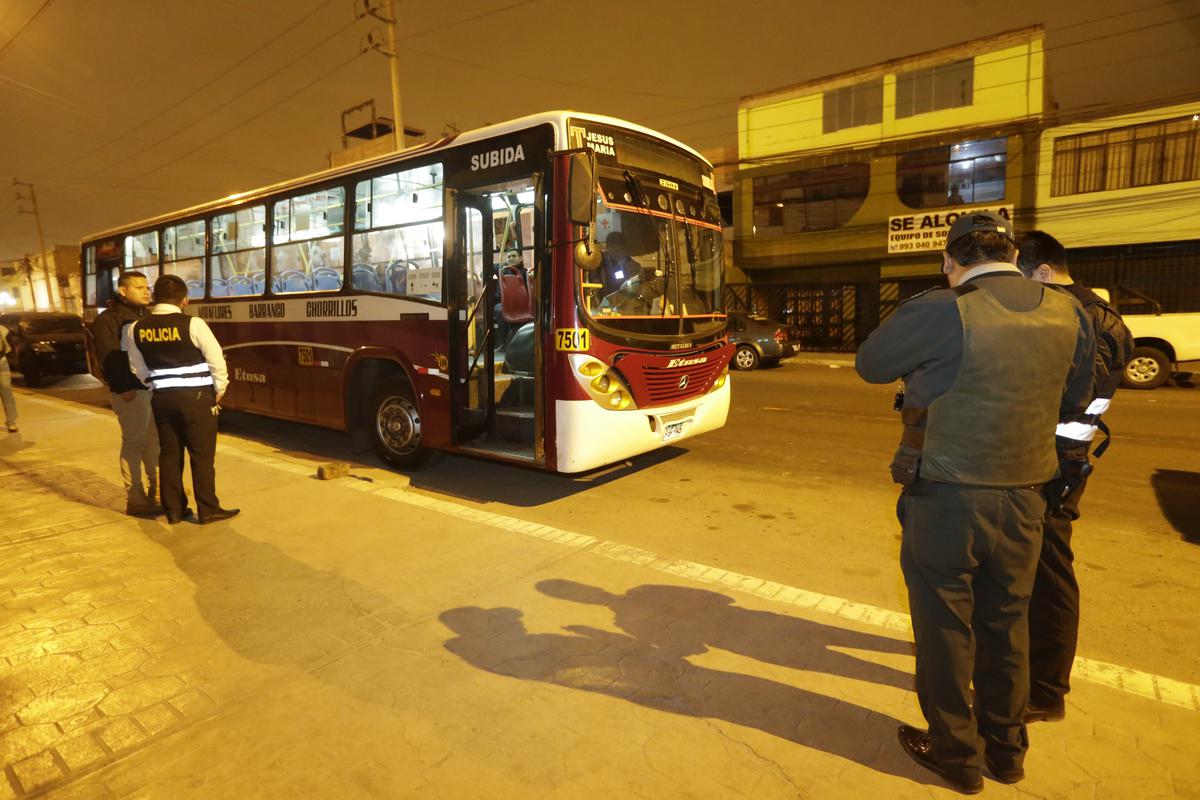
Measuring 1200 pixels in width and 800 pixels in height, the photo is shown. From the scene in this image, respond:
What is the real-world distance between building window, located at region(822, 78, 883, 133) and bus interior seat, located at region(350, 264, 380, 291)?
22987 mm

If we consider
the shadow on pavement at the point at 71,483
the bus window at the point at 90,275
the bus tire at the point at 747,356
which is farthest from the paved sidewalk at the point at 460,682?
the bus tire at the point at 747,356

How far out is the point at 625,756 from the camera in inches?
103

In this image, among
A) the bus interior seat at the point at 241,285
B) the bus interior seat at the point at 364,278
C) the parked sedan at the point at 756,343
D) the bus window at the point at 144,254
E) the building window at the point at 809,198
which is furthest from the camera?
the building window at the point at 809,198

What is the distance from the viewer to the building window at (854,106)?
952 inches

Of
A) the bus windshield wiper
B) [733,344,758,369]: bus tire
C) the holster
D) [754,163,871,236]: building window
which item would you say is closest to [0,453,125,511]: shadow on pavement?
the bus windshield wiper

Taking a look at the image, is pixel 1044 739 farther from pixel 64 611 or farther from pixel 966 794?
pixel 64 611

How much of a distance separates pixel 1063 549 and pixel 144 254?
13.3m

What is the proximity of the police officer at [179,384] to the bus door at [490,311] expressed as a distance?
2049 mm

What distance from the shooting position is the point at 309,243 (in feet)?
26.1

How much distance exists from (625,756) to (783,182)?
26.9 meters

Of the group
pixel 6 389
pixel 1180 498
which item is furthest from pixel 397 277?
pixel 1180 498

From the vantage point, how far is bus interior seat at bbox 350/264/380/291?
282 inches

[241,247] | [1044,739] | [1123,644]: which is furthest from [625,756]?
[241,247]

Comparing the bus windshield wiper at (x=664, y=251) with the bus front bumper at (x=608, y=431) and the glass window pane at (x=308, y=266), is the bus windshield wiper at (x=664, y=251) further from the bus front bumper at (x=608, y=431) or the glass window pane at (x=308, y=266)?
the glass window pane at (x=308, y=266)
